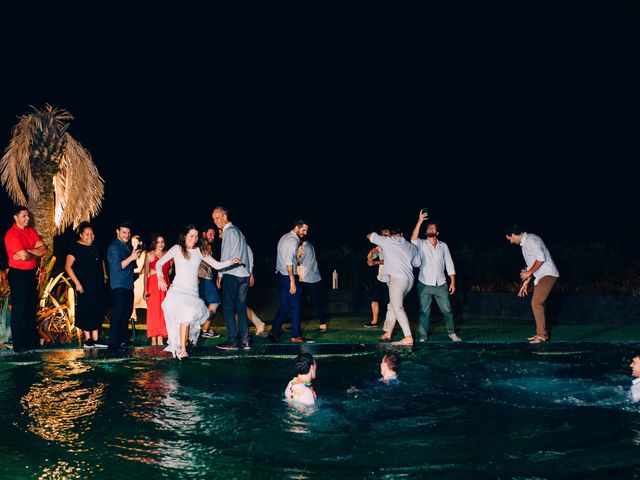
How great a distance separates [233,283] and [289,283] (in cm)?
109

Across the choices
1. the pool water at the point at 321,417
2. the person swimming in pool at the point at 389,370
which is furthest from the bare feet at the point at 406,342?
the person swimming in pool at the point at 389,370

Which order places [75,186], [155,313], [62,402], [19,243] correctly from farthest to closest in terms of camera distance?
[75,186]
[155,313]
[19,243]
[62,402]

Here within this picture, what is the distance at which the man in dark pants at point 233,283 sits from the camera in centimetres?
1134

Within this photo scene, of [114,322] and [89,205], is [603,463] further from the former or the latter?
[89,205]

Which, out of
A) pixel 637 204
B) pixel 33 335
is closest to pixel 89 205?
pixel 33 335

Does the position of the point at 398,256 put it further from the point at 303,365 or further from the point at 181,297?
the point at 303,365

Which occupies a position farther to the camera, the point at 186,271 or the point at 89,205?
the point at 89,205

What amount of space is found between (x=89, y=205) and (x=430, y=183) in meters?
19.6

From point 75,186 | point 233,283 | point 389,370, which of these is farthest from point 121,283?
point 389,370

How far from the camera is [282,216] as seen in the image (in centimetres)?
3178

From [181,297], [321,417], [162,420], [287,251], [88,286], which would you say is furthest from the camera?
[287,251]

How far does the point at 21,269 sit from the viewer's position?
10.9m

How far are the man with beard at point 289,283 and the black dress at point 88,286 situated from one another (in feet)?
8.70

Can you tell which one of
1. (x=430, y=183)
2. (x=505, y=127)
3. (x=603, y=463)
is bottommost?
(x=603, y=463)
